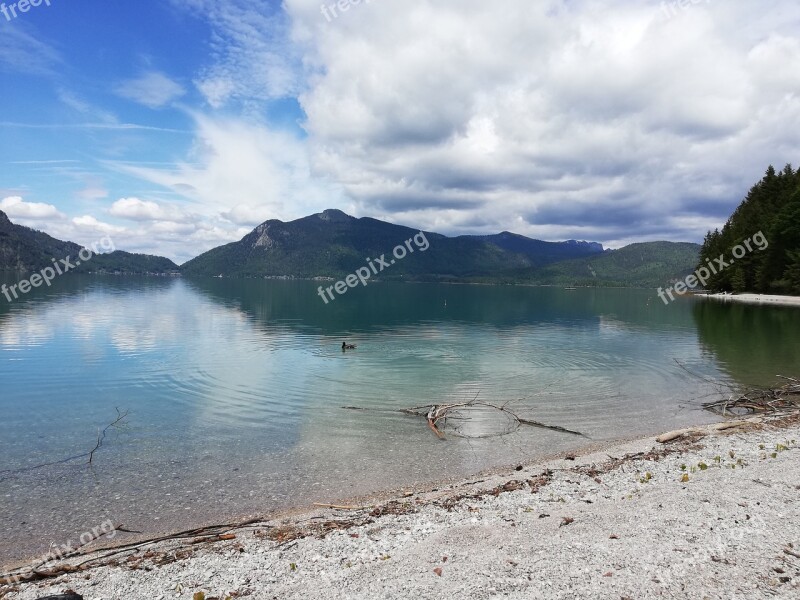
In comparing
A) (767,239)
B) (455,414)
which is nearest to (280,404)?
(455,414)

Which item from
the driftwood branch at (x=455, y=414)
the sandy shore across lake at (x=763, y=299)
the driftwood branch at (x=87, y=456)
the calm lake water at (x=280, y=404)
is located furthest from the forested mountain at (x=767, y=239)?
the driftwood branch at (x=87, y=456)

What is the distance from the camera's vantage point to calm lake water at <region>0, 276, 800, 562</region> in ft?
55.9

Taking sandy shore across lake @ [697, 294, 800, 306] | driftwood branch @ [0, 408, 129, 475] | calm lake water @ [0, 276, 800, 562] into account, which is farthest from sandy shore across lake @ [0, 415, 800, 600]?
sandy shore across lake @ [697, 294, 800, 306]

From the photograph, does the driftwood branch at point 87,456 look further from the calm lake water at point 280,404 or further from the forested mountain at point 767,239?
the forested mountain at point 767,239

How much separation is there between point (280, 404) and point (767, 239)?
137 metres

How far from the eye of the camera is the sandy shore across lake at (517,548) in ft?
30.8

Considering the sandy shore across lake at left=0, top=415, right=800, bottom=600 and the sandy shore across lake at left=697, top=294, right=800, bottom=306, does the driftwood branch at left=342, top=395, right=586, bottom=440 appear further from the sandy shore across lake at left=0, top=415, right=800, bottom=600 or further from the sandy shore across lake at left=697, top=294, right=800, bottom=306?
the sandy shore across lake at left=697, top=294, right=800, bottom=306

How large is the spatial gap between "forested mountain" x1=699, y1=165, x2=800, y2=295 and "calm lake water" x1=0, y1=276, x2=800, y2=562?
2454 inches

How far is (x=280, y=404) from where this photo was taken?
29656 mm

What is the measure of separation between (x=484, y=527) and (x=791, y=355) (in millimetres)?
50322

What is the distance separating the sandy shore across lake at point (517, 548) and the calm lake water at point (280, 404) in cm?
348

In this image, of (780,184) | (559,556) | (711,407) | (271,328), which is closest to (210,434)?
(559,556)

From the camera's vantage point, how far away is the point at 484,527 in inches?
493

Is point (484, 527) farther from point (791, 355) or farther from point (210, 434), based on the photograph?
point (791, 355)
